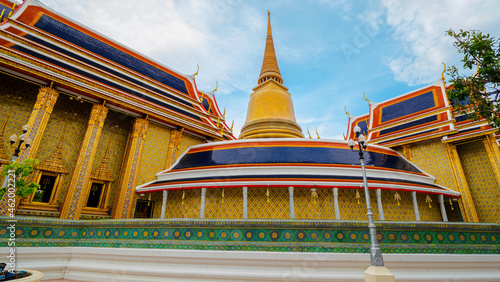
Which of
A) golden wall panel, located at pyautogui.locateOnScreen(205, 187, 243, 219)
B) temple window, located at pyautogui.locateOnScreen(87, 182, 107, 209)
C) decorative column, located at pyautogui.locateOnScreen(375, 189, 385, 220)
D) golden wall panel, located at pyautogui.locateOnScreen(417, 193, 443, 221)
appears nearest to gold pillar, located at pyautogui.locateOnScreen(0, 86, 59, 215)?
temple window, located at pyautogui.locateOnScreen(87, 182, 107, 209)

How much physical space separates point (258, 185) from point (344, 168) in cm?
537

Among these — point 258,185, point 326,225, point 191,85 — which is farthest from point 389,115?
point 326,225

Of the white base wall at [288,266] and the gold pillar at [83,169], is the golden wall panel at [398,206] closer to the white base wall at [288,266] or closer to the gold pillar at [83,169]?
the white base wall at [288,266]

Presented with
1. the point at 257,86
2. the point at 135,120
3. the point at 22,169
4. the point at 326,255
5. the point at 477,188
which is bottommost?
the point at 326,255

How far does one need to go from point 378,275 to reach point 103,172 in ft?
49.2

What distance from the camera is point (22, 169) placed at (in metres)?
7.90

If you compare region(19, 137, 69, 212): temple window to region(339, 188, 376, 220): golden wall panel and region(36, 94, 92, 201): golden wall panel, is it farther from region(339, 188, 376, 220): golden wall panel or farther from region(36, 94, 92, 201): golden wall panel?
region(339, 188, 376, 220): golden wall panel

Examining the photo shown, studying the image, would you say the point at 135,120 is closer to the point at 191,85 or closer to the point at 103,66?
the point at 103,66

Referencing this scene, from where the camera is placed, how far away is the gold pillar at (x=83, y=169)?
11.8m

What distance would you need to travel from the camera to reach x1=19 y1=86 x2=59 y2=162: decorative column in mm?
11117

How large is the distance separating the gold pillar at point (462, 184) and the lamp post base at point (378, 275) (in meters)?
15.8

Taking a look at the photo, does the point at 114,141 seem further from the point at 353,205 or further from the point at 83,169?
the point at 353,205

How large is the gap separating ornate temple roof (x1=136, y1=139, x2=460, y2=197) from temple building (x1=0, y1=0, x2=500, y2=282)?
94 mm

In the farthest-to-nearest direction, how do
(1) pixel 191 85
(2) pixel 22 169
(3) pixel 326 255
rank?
(1) pixel 191 85, (2) pixel 22 169, (3) pixel 326 255
